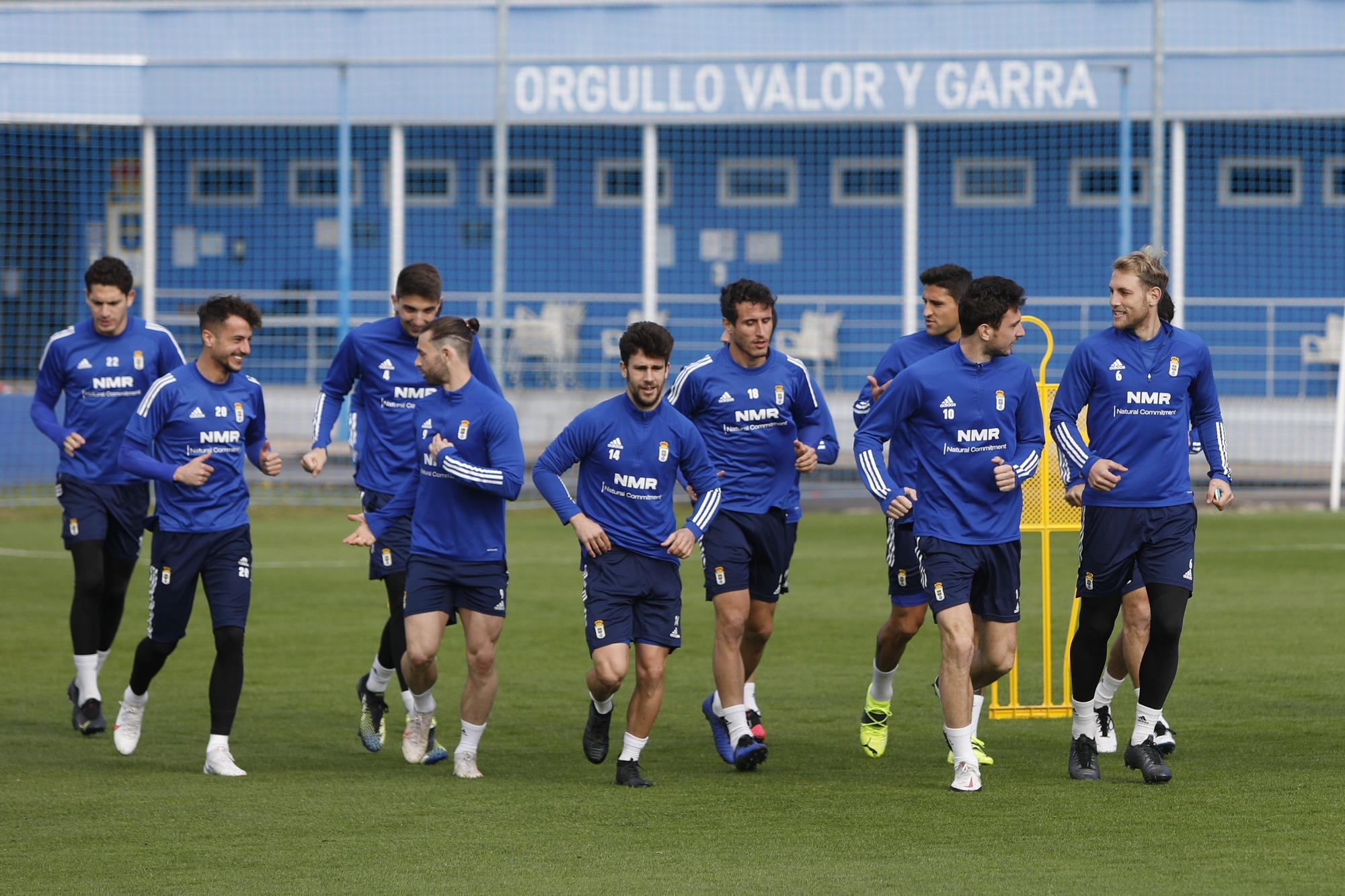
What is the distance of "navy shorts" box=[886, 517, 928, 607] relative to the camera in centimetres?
794

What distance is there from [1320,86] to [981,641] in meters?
16.0

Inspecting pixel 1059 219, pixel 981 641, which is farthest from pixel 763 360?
pixel 1059 219

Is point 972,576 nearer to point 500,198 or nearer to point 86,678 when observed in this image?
point 86,678

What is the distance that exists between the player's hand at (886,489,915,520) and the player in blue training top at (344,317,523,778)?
58.2 inches

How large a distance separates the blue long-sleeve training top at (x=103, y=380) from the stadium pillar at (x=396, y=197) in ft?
44.5

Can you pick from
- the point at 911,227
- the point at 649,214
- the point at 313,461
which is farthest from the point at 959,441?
the point at 649,214

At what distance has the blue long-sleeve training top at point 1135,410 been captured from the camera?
23.8 ft

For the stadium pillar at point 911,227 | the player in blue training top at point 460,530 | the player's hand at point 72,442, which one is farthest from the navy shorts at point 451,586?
the stadium pillar at point 911,227

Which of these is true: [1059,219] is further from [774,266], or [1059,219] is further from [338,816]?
[338,816]

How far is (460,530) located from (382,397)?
4.17 feet

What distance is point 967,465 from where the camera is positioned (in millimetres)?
7141

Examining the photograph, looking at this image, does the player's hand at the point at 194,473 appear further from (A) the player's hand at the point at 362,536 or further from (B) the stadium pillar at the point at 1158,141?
(B) the stadium pillar at the point at 1158,141

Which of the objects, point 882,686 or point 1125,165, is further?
point 1125,165

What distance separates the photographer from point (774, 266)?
26422mm
